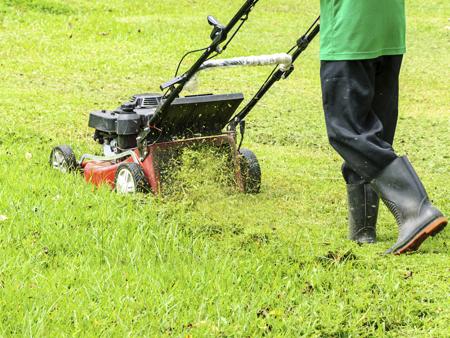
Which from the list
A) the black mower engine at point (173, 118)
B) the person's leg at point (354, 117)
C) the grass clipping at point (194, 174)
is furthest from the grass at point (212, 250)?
the person's leg at point (354, 117)

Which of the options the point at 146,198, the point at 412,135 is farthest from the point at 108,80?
the point at 146,198

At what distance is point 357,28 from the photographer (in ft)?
10.8

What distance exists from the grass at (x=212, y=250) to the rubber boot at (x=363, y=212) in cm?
7

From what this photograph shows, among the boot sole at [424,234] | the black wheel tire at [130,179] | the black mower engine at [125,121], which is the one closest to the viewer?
the boot sole at [424,234]

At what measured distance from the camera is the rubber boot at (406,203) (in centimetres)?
321

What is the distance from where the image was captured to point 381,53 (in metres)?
3.36

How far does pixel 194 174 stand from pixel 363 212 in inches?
36.4

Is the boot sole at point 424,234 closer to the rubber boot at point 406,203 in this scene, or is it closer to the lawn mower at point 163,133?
the rubber boot at point 406,203

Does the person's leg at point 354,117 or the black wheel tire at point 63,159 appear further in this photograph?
the black wheel tire at point 63,159

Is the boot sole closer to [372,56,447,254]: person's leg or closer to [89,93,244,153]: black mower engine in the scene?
[372,56,447,254]: person's leg

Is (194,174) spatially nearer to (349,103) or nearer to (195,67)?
(195,67)

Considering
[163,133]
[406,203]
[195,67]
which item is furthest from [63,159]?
[406,203]

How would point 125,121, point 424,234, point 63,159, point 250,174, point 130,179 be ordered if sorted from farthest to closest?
point 63,159, point 250,174, point 125,121, point 130,179, point 424,234

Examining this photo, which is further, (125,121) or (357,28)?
(125,121)
